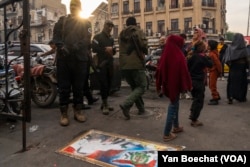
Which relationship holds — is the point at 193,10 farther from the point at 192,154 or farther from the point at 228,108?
the point at 192,154

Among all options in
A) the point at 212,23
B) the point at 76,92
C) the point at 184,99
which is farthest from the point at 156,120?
the point at 212,23

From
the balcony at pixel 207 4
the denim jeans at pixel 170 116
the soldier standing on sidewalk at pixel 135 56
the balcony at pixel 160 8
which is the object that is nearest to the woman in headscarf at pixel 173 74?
the denim jeans at pixel 170 116

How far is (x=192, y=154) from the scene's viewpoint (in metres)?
3.97

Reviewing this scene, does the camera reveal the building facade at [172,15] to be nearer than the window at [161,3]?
Yes

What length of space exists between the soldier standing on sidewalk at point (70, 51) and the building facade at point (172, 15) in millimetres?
38832

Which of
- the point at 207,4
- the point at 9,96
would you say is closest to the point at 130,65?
the point at 9,96

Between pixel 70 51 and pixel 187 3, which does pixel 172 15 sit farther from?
pixel 70 51

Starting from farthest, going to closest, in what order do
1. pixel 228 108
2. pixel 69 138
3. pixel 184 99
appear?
pixel 184 99, pixel 228 108, pixel 69 138

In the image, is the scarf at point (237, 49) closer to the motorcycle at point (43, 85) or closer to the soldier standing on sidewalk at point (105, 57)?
the soldier standing on sidewalk at point (105, 57)

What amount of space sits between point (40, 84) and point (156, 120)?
2.80 m

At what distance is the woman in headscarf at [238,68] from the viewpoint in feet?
24.9

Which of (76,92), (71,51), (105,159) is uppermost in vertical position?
(71,51)

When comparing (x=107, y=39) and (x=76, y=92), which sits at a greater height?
(x=107, y=39)

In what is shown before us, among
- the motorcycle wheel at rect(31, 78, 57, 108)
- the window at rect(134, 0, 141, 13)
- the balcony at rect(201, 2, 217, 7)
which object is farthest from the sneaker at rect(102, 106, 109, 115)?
the window at rect(134, 0, 141, 13)
